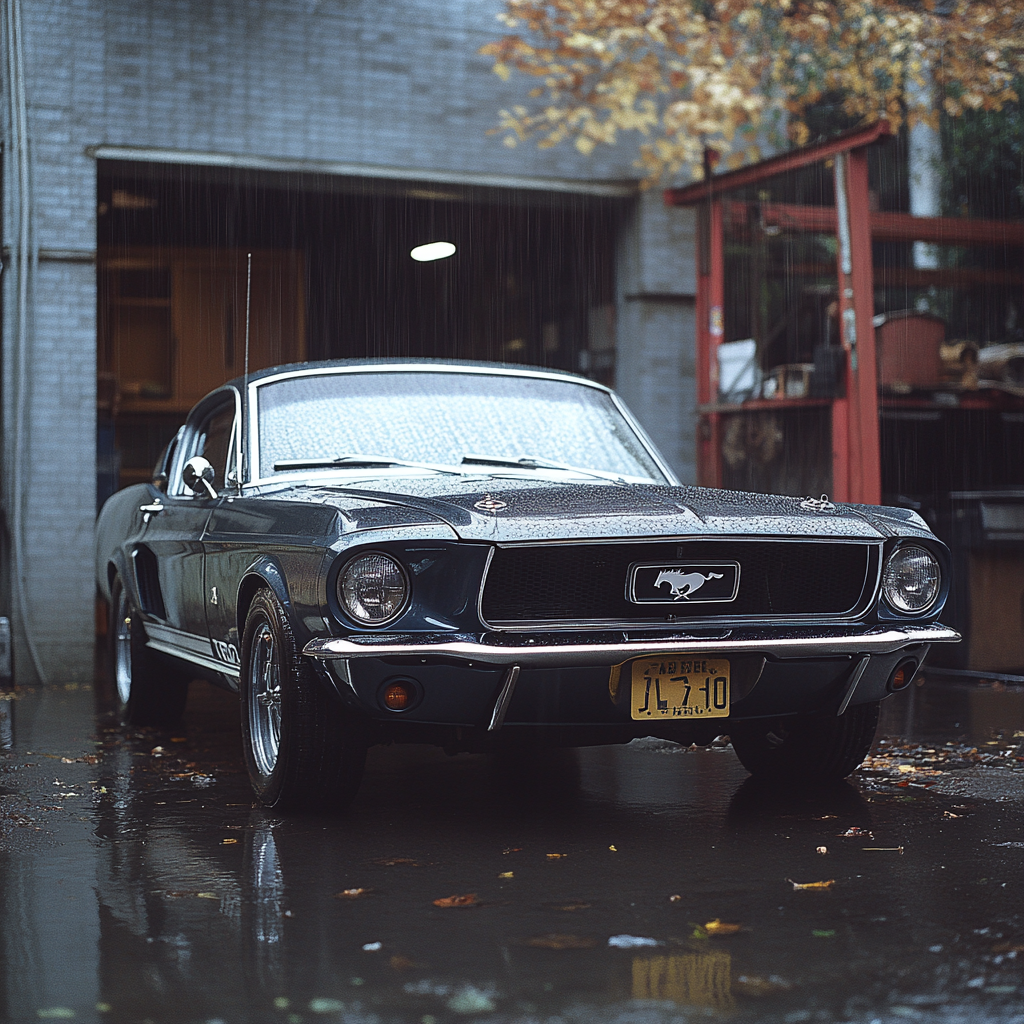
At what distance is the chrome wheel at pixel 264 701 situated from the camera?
5.29m

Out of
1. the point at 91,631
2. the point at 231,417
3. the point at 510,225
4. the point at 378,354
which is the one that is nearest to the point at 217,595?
the point at 231,417

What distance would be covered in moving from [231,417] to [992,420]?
6.86 metres

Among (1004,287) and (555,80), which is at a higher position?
(555,80)

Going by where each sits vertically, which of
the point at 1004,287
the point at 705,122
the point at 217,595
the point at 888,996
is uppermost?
the point at 705,122

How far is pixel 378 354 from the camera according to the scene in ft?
54.1

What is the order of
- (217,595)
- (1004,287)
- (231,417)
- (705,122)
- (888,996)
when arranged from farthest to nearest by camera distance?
(1004,287) < (705,122) < (231,417) < (217,595) < (888,996)

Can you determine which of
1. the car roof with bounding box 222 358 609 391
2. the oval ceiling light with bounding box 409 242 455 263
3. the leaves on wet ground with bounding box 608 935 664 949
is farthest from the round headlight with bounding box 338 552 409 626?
the oval ceiling light with bounding box 409 242 455 263

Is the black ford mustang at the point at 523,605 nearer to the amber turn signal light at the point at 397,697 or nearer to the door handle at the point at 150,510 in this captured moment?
the amber turn signal light at the point at 397,697

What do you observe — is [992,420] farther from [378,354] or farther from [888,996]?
[888,996]

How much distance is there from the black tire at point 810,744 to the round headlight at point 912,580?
36 centimetres

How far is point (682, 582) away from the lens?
4.87 metres

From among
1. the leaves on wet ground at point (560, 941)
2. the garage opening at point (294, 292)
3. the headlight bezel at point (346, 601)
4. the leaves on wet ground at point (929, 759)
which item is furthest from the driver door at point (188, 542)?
the garage opening at point (294, 292)

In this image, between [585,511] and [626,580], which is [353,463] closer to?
[585,511]

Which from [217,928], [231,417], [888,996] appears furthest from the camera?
[231,417]
